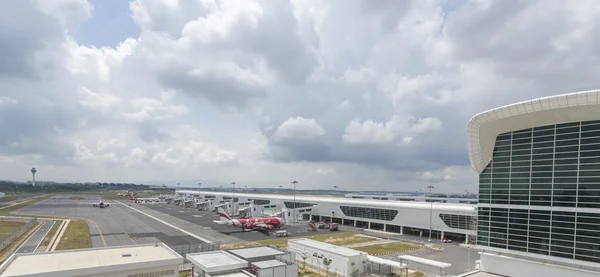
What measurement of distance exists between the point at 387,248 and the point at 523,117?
4046cm

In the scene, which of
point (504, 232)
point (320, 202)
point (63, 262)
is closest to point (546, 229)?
point (504, 232)

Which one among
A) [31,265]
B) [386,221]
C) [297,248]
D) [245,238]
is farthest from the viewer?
[386,221]

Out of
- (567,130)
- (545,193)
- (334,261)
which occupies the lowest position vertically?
(334,261)

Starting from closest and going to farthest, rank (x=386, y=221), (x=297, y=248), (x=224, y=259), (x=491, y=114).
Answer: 1. (x=491, y=114)
2. (x=224, y=259)
3. (x=297, y=248)
4. (x=386, y=221)

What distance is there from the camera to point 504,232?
139 feet

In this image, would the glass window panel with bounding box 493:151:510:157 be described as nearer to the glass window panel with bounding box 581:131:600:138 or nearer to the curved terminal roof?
the curved terminal roof

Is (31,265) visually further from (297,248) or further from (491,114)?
(491,114)

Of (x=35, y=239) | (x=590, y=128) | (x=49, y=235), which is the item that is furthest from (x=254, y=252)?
(x=49, y=235)

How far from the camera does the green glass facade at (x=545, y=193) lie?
3538cm

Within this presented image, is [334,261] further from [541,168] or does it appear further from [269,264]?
[541,168]

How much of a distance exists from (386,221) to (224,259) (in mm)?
62027

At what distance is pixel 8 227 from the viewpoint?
8631 cm

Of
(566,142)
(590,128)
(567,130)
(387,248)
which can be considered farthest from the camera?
(387,248)

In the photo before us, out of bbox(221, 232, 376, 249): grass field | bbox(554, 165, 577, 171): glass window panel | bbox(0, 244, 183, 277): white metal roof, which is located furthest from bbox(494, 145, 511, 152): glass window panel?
bbox(221, 232, 376, 249): grass field
